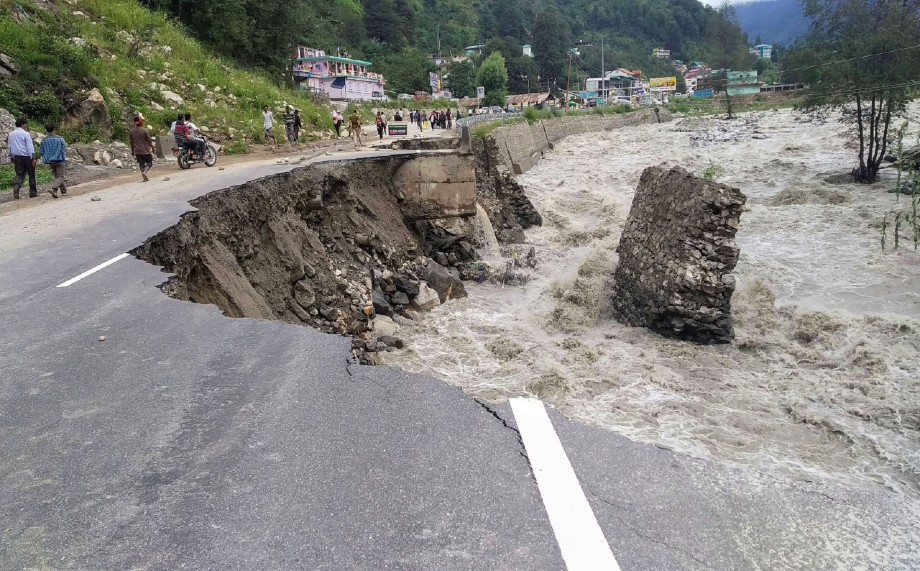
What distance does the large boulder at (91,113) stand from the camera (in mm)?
17617

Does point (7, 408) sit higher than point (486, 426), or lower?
higher

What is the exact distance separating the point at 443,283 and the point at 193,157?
782cm

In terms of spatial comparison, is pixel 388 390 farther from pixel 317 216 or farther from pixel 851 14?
pixel 851 14

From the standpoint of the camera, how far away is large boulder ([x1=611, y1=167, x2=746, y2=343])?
8.68 m

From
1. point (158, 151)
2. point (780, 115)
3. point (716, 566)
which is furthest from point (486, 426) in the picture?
point (780, 115)

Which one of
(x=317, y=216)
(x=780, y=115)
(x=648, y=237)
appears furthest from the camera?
(x=780, y=115)

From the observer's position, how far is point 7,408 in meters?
3.60

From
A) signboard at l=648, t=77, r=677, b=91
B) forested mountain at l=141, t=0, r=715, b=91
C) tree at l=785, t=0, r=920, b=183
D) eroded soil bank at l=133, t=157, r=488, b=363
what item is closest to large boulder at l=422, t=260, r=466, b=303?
eroded soil bank at l=133, t=157, r=488, b=363

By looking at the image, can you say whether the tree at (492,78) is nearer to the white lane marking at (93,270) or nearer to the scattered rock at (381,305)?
the scattered rock at (381,305)

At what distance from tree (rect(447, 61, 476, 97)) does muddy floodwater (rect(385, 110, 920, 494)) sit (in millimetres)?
80174

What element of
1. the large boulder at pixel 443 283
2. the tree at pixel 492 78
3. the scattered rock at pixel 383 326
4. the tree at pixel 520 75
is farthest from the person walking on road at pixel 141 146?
the tree at pixel 520 75

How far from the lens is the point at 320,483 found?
9.68 feet

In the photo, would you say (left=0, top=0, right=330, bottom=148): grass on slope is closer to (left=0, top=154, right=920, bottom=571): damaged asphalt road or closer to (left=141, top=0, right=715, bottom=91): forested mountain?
(left=141, top=0, right=715, bottom=91): forested mountain

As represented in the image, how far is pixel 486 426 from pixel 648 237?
725 cm
